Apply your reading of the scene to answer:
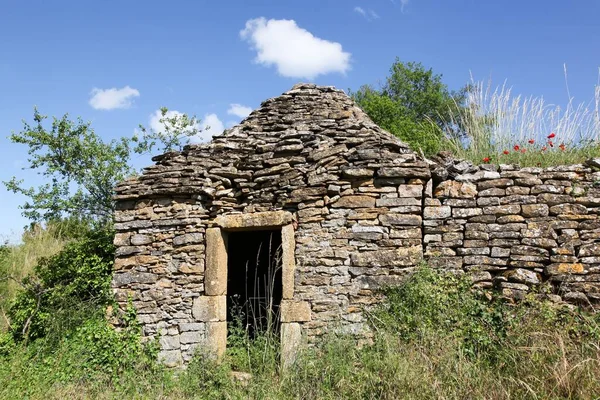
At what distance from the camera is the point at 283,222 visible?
665 centimetres

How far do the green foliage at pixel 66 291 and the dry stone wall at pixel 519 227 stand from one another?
15.1ft

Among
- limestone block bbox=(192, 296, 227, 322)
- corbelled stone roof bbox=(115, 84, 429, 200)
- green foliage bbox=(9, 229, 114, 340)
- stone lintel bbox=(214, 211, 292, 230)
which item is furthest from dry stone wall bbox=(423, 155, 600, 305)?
green foliage bbox=(9, 229, 114, 340)

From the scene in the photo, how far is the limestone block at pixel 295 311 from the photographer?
6.38 m

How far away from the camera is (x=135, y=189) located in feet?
23.5

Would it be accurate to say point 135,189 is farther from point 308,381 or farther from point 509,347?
point 509,347

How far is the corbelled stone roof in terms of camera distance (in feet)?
21.7

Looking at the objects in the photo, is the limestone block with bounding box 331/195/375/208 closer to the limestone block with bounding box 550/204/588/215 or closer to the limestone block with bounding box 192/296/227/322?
the limestone block with bounding box 192/296/227/322

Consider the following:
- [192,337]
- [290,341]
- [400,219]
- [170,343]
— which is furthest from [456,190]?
[170,343]

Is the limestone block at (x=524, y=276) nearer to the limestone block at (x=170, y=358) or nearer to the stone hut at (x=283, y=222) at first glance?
the stone hut at (x=283, y=222)

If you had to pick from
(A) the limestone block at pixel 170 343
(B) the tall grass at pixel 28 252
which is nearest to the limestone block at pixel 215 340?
Result: (A) the limestone block at pixel 170 343

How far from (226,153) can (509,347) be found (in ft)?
14.0

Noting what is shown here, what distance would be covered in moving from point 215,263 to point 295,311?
4.05 feet

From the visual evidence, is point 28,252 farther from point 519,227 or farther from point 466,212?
point 519,227

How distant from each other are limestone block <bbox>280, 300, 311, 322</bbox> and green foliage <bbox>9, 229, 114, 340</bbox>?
8.10 feet
